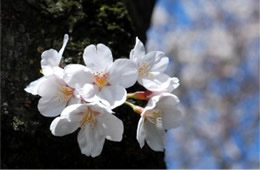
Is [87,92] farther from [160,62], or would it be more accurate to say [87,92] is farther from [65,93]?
[160,62]

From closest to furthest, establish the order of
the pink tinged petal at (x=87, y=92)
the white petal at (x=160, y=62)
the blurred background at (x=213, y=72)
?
the pink tinged petal at (x=87, y=92) < the white petal at (x=160, y=62) < the blurred background at (x=213, y=72)

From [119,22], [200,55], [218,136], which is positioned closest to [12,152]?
[119,22]

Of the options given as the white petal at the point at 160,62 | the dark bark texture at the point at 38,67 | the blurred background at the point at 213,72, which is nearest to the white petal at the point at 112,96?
the white petal at the point at 160,62

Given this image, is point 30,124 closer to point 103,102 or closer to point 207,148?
point 103,102

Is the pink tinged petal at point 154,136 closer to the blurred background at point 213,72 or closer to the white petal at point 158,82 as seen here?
the white petal at point 158,82

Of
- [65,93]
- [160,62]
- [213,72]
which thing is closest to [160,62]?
[160,62]

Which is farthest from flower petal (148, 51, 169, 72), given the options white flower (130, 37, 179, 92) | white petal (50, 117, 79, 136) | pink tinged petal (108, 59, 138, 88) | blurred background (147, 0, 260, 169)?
blurred background (147, 0, 260, 169)
